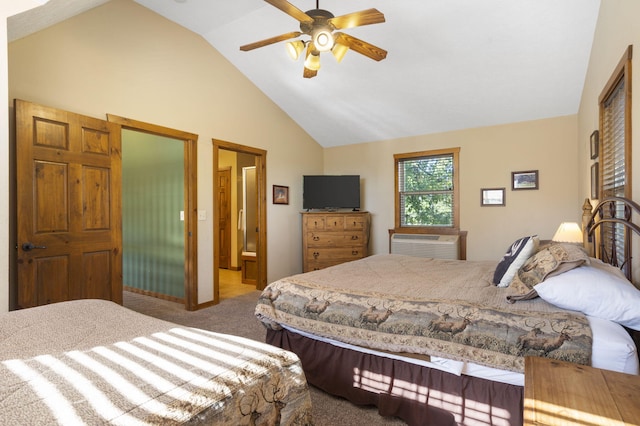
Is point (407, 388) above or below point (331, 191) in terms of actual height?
below

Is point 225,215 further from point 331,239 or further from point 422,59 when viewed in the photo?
point 422,59

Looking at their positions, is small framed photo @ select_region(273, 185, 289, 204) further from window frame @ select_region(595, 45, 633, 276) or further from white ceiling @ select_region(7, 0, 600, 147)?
window frame @ select_region(595, 45, 633, 276)

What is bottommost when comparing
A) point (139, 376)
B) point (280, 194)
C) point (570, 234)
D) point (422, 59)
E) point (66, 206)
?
point (139, 376)

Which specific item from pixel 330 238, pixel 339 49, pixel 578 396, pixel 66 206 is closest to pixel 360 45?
pixel 339 49

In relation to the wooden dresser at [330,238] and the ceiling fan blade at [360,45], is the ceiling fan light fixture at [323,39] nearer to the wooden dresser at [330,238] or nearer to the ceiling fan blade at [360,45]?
the ceiling fan blade at [360,45]

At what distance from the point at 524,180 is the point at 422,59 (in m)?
2.12

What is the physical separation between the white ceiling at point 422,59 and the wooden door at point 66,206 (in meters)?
0.73

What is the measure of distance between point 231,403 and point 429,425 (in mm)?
1332

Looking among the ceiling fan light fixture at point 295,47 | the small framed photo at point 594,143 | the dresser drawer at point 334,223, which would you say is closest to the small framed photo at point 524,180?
the small framed photo at point 594,143

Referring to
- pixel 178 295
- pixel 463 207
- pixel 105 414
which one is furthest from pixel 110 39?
pixel 463 207

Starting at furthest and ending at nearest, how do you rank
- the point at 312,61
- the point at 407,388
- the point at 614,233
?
the point at 312,61 → the point at 614,233 → the point at 407,388

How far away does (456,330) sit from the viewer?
66.2 inches

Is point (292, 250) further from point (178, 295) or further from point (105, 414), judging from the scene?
point (105, 414)

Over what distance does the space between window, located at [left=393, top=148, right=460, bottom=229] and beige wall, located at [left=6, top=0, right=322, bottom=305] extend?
1692mm
